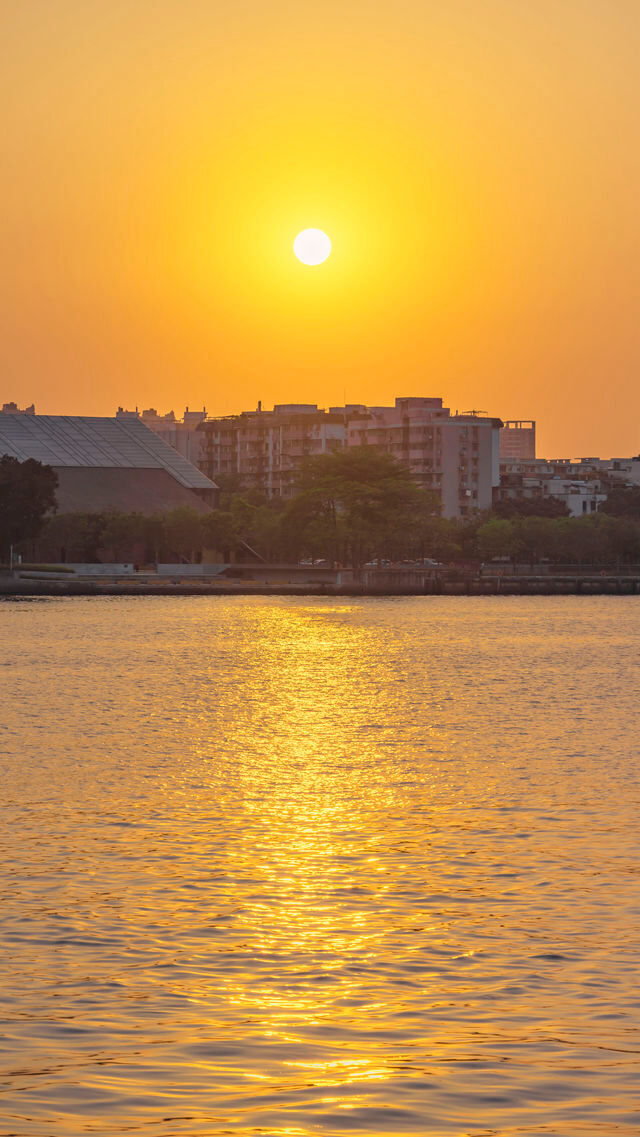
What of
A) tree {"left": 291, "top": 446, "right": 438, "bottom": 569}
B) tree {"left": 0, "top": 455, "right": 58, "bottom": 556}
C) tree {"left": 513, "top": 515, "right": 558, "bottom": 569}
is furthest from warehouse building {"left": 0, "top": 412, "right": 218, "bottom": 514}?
tree {"left": 0, "top": 455, "right": 58, "bottom": 556}

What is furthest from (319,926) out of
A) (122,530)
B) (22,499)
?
(122,530)

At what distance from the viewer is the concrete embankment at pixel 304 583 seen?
148625mm

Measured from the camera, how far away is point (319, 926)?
51.0 feet

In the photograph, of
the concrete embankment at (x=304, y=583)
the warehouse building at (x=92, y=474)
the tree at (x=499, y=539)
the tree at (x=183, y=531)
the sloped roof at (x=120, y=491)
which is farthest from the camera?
the tree at (x=499, y=539)

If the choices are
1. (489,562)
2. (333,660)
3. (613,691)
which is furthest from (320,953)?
(489,562)

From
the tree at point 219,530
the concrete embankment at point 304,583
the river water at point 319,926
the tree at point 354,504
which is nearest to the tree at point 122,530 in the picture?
the concrete embankment at point 304,583

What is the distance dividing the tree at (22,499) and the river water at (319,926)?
90.5 metres

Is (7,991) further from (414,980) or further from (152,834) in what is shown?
(152,834)

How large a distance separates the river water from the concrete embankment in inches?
4231

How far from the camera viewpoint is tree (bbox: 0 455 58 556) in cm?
13012

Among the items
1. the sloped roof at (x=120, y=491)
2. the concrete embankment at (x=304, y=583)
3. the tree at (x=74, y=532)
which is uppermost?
the sloped roof at (x=120, y=491)

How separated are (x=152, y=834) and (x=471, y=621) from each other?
9486cm

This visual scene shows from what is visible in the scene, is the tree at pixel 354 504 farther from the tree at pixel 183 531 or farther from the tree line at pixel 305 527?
the tree at pixel 183 531

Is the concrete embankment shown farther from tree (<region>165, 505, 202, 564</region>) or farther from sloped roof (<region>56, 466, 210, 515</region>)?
sloped roof (<region>56, 466, 210, 515</region>)
